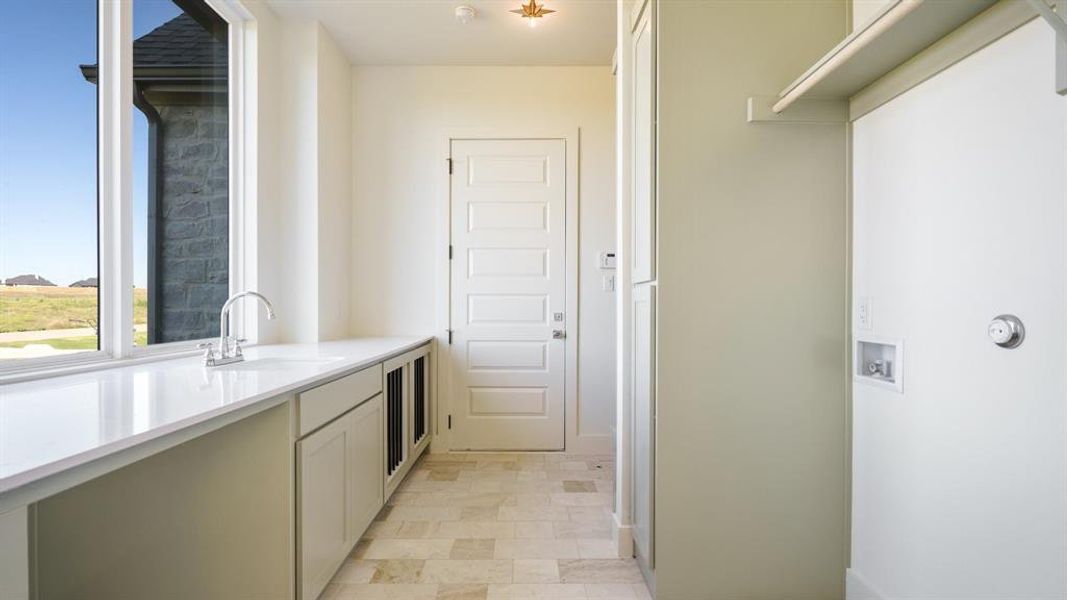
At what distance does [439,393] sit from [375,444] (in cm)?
125

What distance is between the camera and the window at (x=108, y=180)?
1619 mm

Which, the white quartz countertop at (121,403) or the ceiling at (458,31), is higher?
the ceiling at (458,31)

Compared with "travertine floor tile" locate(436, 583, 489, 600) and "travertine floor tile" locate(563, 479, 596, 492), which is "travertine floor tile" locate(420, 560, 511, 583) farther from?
"travertine floor tile" locate(563, 479, 596, 492)

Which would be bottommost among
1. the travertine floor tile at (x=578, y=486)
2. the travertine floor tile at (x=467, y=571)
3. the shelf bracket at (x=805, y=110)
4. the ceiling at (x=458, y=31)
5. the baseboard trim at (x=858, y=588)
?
the travertine floor tile at (x=578, y=486)

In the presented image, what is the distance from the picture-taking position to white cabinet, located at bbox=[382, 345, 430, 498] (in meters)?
2.66

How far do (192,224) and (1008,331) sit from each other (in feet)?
10.4

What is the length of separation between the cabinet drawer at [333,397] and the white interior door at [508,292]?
1.29 meters

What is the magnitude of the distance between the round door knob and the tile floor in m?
1.49

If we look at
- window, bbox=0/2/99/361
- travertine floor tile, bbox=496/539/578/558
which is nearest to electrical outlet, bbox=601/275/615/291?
travertine floor tile, bbox=496/539/578/558

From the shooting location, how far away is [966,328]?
1.28 metres

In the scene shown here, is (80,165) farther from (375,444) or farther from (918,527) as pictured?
(918,527)

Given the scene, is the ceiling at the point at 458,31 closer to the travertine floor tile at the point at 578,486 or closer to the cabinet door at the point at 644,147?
the cabinet door at the point at 644,147

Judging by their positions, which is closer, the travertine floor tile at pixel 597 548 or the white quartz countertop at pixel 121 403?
the white quartz countertop at pixel 121 403

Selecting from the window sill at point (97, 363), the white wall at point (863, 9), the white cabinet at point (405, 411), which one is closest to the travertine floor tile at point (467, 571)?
the white cabinet at point (405, 411)
